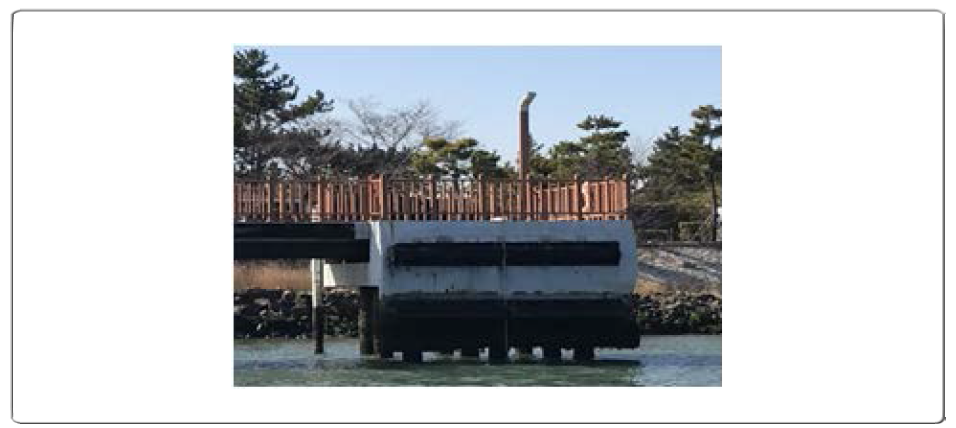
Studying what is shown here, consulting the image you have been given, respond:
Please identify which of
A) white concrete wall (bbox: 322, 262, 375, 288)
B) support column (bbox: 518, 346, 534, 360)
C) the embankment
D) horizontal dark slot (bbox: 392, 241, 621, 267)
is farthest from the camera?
the embankment

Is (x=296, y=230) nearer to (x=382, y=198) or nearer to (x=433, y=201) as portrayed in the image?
(x=382, y=198)

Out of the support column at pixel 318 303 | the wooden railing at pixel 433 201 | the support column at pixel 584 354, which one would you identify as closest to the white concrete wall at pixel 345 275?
the support column at pixel 318 303

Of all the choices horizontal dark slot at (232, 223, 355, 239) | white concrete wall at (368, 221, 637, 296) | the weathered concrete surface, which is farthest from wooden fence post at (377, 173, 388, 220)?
the weathered concrete surface

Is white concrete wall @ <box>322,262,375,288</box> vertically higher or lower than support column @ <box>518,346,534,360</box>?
higher

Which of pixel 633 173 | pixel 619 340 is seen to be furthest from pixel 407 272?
pixel 633 173

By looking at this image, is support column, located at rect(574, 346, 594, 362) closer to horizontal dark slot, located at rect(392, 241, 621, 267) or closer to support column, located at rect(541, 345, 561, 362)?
support column, located at rect(541, 345, 561, 362)

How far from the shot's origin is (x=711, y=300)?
62.8 m

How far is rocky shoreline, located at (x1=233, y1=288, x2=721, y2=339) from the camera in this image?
57.4 meters

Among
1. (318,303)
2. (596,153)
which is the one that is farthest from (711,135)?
(318,303)

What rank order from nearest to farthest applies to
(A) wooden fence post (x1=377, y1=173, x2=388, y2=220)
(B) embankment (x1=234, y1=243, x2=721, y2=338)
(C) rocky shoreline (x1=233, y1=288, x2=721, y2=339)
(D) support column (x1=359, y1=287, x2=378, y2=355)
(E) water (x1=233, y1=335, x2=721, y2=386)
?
1. (E) water (x1=233, y1=335, x2=721, y2=386)
2. (A) wooden fence post (x1=377, y1=173, x2=388, y2=220)
3. (D) support column (x1=359, y1=287, x2=378, y2=355)
4. (C) rocky shoreline (x1=233, y1=288, x2=721, y2=339)
5. (B) embankment (x1=234, y1=243, x2=721, y2=338)

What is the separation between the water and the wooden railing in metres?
2.61

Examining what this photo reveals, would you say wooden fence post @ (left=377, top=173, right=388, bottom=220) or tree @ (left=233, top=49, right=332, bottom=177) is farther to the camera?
tree @ (left=233, top=49, right=332, bottom=177)

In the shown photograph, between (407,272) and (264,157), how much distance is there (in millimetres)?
29356

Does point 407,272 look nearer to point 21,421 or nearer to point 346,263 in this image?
point 346,263
